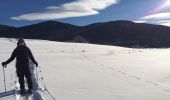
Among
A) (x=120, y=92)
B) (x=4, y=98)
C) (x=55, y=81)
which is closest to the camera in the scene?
(x=4, y=98)

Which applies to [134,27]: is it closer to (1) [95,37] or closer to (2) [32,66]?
(1) [95,37]

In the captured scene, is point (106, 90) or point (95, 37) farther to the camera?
point (95, 37)

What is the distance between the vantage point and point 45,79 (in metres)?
13.1

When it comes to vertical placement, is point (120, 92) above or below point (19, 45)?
below

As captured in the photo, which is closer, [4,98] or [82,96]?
[4,98]

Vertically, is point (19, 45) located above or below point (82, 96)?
above

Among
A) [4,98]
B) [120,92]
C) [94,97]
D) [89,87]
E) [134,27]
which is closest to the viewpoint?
[4,98]

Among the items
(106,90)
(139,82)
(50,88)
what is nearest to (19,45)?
(50,88)

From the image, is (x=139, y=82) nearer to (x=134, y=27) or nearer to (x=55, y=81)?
(x=55, y=81)

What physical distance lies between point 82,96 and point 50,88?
58.3 inches

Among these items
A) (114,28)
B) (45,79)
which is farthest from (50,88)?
(114,28)

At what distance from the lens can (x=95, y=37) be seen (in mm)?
163625

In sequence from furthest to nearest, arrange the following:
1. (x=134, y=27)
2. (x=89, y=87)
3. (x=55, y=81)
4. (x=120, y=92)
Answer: (x=134, y=27)
(x=55, y=81)
(x=89, y=87)
(x=120, y=92)

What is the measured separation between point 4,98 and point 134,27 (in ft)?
514
